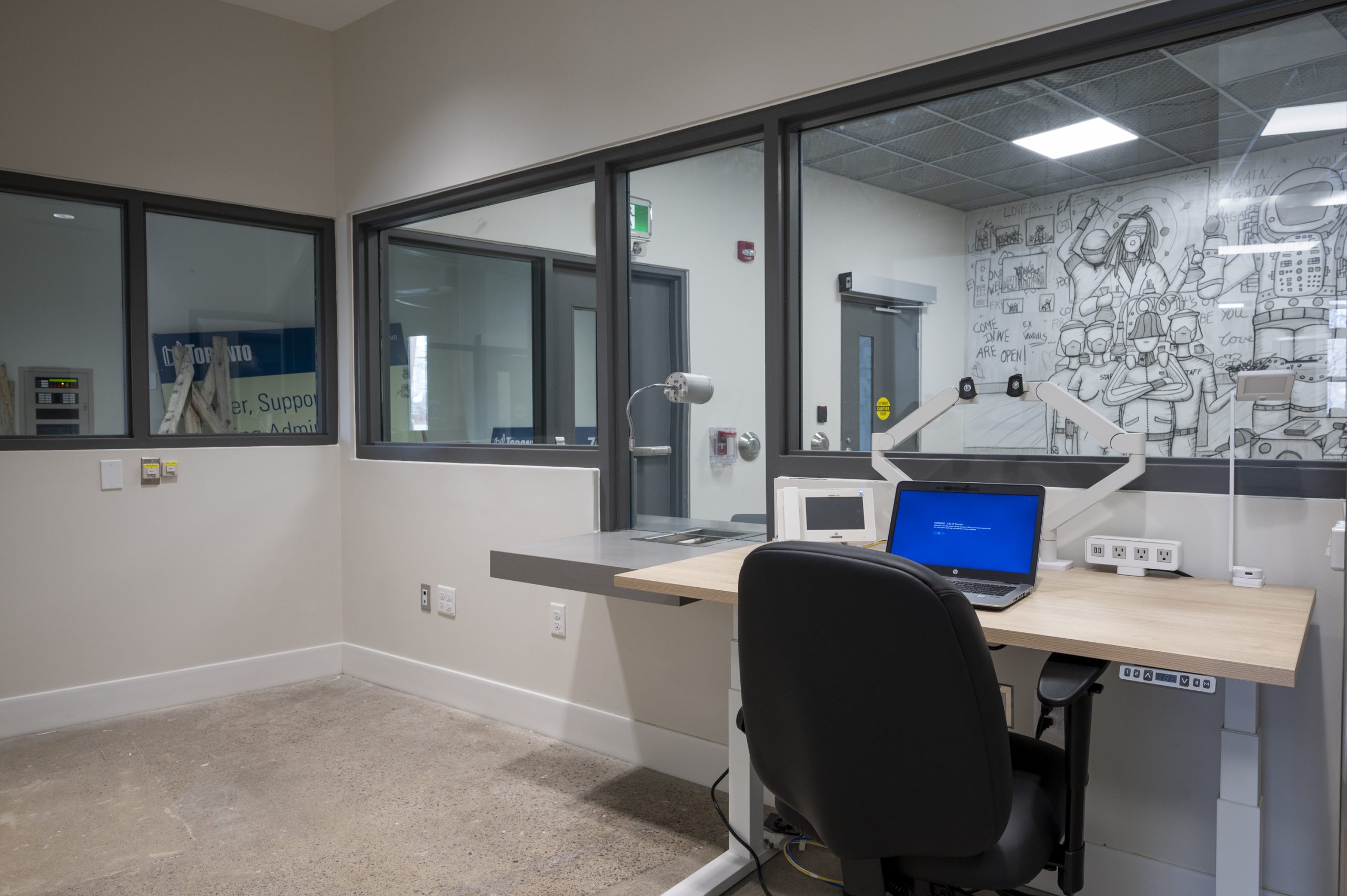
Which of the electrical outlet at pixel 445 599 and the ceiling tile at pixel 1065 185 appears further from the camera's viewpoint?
the electrical outlet at pixel 445 599

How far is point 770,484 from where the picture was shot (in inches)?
104

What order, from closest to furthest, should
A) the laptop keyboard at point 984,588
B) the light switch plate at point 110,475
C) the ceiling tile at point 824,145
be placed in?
the laptop keyboard at point 984,588, the ceiling tile at point 824,145, the light switch plate at point 110,475

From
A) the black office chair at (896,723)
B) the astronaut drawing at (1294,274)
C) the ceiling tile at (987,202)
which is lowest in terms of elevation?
the black office chair at (896,723)

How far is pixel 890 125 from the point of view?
2490 mm

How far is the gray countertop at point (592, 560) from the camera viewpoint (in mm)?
2225

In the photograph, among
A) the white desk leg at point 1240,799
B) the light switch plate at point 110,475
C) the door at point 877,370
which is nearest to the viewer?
the white desk leg at point 1240,799

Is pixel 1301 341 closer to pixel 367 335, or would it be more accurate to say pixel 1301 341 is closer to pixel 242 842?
pixel 242 842

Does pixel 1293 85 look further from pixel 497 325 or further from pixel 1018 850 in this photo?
pixel 497 325

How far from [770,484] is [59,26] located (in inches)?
128

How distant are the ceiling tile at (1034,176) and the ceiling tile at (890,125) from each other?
0.79 ft

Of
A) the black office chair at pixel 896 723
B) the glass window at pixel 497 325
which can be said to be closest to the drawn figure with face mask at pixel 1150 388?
the black office chair at pixel 896 723

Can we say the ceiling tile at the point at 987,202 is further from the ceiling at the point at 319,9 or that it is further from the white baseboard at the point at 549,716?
the ceiling at the point at 319,9

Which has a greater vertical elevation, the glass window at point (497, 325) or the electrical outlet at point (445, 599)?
the glass window at point (497, 325)

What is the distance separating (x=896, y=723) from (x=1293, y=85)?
5.54 feet
